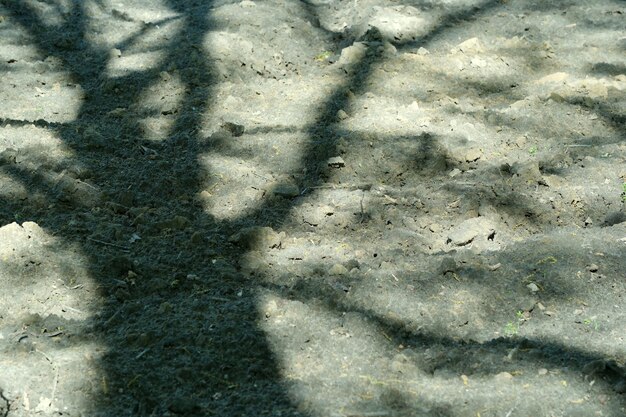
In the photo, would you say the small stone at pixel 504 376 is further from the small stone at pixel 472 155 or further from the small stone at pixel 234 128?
the small stone at pixel 234 128

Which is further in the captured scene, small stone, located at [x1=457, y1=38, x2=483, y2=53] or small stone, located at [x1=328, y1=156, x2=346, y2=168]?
small stone, located at [x1=457, y1=38, x2=483, y2=53]

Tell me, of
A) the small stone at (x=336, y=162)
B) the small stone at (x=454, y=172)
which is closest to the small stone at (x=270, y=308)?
the small stone at (x=336, y=162)

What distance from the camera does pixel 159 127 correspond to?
13.5 ft

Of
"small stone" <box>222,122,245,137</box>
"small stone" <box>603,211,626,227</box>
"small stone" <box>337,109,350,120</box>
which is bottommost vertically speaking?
"small stone" <box>222,122,245,137</box>

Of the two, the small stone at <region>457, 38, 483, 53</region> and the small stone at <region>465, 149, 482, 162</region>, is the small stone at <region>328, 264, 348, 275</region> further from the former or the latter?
the small stone at <region>457, 38, 483, 53</region>

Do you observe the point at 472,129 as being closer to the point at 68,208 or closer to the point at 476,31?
the point at 476,31

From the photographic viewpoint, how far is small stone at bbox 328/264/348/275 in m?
A: 3.00

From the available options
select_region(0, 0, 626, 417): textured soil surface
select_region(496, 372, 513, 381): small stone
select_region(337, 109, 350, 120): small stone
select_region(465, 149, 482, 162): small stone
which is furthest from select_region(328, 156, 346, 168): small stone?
select_region(496, 372, 513, 381): small stone

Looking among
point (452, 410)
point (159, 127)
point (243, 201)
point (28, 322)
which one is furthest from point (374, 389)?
point (159, 127)

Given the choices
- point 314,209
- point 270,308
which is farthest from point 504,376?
point 314,209

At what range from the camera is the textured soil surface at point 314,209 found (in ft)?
8.18

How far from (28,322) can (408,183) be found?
1574mm

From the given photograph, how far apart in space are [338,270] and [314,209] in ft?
1.70

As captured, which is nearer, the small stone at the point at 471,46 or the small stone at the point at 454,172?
the small stone at the point at 454,172
